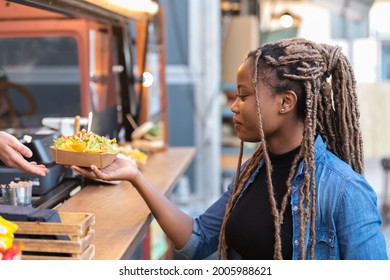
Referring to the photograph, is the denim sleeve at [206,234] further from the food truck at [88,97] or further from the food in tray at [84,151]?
the food in tray at [84,151]

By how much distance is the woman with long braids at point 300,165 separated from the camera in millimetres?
1366

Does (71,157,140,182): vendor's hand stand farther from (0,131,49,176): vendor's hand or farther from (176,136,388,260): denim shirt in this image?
(176,136,388,260): denim shirt

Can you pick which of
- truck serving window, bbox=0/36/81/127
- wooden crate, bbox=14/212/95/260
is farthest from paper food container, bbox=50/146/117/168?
truck serving window, bbox=0/36/81/127

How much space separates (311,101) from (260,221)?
0.93 feet

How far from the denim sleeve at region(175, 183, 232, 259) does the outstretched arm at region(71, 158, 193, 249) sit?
18mm

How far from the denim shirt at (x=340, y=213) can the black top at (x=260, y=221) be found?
0.09 feet

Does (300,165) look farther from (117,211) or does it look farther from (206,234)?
(117,211)

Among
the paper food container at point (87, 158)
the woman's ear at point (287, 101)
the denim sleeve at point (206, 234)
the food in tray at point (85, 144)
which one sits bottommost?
the denim sleeve at point (206, 234)

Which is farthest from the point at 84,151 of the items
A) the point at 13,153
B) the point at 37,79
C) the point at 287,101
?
the point at 37,79

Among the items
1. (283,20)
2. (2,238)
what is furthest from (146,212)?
(283,20)

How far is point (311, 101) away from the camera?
142cm

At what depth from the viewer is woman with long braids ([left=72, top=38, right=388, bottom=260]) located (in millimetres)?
1366

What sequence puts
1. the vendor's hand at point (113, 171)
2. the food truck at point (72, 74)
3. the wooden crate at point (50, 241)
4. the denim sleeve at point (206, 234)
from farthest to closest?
the food truck at point (72, 74), the denim sleeve at point (206, 234), the vendor's hand at point (113, 171), the wooden crate at point (50, 241)

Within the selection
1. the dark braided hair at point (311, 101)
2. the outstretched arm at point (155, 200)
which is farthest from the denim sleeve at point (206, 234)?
the dark braided hair at point (311, 101)
